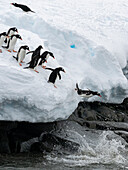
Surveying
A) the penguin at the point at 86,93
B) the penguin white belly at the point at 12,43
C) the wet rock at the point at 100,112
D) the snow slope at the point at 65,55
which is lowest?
the wet rock at the point at 100,112

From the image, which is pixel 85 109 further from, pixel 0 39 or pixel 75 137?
pixel 0 39

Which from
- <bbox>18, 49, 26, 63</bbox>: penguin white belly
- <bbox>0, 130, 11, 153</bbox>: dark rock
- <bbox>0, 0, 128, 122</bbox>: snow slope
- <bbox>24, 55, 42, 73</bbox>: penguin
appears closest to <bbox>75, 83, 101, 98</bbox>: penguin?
<bbox>0, 0, 128, 122</bbox>: snow slope

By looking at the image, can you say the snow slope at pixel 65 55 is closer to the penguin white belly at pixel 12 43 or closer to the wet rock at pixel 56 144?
the penguin white belly at pixel 12 43

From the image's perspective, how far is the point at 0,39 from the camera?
767cm

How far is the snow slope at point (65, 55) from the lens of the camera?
630 centimetres

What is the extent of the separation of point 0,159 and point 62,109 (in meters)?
2.11

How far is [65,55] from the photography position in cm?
1145

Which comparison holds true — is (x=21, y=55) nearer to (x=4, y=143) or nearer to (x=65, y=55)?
(x=4, y=143)

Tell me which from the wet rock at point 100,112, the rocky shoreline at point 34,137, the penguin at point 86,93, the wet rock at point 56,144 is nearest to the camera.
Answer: the rocky shoreline at point 34,137

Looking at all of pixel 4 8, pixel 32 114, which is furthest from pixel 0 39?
pixel 4 8

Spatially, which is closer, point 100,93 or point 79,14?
point 100,93

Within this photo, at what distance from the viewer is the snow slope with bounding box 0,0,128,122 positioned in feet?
20.7

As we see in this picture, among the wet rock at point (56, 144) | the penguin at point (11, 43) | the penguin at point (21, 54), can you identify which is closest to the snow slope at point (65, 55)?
the penguin at point (21, 54)

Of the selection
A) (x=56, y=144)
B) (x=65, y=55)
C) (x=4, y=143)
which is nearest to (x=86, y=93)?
(x=65, y=55)
